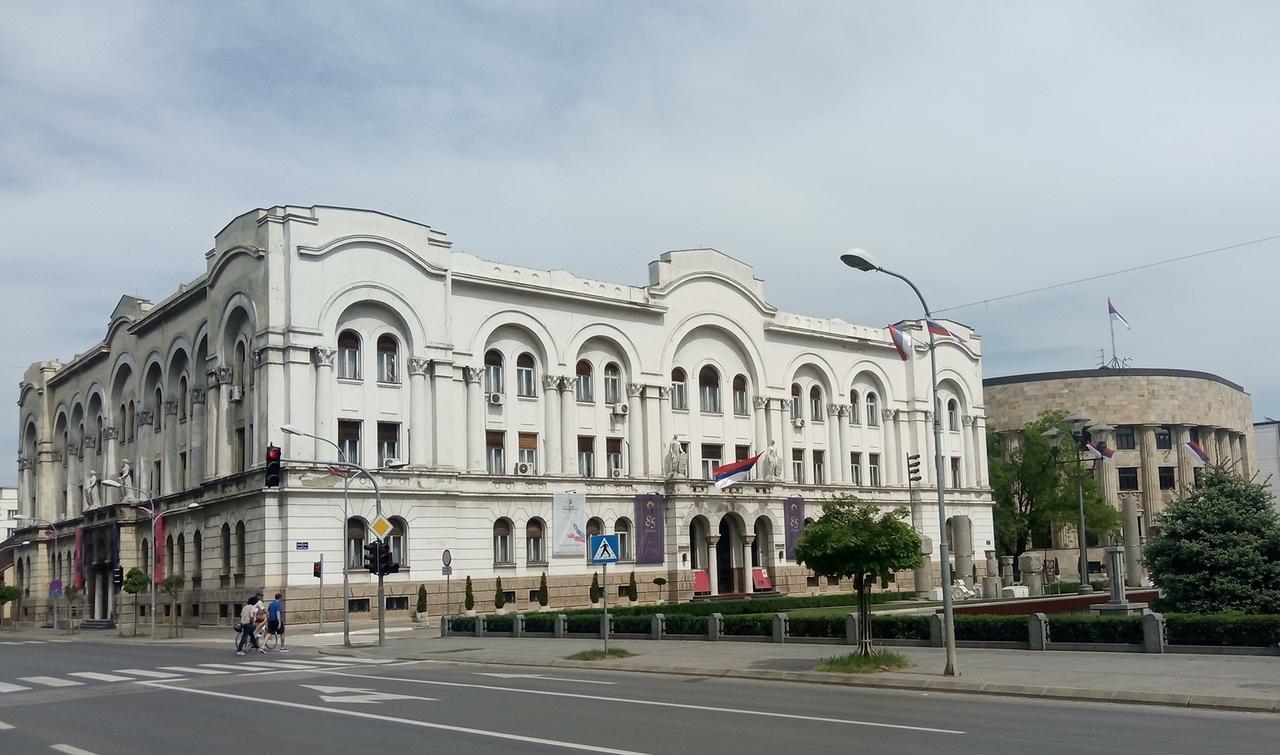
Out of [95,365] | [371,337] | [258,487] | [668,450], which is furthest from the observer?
[95,365]

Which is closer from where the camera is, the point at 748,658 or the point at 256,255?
the point at 748,658

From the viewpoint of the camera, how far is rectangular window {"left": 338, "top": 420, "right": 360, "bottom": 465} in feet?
156

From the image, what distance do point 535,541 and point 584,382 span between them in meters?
8.38

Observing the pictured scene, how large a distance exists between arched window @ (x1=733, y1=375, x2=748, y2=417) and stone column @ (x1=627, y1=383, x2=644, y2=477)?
23.2 ft

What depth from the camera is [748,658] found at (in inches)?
1019

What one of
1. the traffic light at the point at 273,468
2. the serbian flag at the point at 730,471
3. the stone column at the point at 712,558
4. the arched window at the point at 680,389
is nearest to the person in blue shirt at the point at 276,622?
the traffic light at the point at 273,468

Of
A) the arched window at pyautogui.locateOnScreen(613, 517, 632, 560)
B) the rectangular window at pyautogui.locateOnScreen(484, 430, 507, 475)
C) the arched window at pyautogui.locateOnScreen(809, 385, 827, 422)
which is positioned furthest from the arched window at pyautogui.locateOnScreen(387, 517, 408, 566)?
the arched window at pyautogui.locateOnScreen(809, 385, 827, 422)

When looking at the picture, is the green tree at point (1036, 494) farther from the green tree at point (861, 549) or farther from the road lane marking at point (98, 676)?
the road lane marking at point (98, 676)

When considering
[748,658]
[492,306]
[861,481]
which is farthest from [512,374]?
[748,658]

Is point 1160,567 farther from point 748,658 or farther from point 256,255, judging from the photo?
point 256,255

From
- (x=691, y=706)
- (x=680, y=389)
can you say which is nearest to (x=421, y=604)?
(x=680, y=389)

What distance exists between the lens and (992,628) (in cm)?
2570

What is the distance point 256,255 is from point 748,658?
98.1 feet

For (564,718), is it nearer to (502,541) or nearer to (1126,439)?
(502,541)
